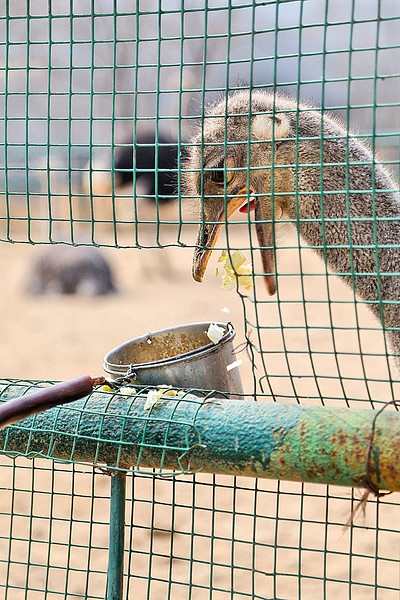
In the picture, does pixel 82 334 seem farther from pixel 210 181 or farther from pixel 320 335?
pixel 210 181

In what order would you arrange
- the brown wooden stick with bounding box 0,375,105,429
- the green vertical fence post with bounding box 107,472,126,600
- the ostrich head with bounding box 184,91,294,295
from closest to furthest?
the brown wooden stick with bounding box 0,375,105,429 → the green vertical fence post with bounding box 107,472,126,600 → the ostrich head with bounding box 184,91,294,295

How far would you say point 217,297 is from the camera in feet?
35.8

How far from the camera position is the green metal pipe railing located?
4.68ft

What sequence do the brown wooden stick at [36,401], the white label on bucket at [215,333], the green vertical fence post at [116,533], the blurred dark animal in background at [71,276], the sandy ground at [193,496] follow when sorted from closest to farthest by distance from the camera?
the brown wooden stick at [36,401], the green vertical fence post at [116,533], the white label on bucket at [215,333], the sandy ground at [193,496], the blurred dark animal in background at [71,276]

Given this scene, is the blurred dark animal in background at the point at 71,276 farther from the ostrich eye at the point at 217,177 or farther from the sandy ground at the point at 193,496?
the ostrich eye at the point at 217,177

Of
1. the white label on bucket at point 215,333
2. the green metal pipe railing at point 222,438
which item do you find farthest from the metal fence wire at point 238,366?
the white label on bucket at point 215,333

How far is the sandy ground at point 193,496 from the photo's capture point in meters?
2.14

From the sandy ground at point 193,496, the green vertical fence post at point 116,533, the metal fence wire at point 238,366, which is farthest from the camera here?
the sandy ground at point 193,496

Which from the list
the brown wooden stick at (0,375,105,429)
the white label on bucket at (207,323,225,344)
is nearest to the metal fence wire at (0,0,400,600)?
the white label on bucket at (207,323,225,344)

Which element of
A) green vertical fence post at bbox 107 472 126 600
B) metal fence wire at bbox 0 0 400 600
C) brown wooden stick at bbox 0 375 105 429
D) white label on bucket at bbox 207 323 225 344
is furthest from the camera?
white label on bucket at bbox 207 323 225 344

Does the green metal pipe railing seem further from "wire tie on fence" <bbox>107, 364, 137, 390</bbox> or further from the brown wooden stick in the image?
the brown wooden stick

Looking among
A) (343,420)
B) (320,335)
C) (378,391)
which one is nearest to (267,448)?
(343,420)

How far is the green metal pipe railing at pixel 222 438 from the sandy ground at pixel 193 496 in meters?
0.15

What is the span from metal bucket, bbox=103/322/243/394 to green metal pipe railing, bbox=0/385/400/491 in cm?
13
